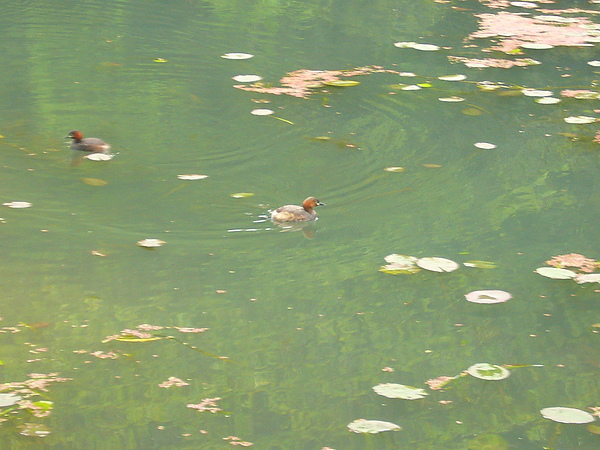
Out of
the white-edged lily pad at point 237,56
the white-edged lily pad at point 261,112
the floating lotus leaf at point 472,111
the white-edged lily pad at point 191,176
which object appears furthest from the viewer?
the white-edged lily pad at point 237,56

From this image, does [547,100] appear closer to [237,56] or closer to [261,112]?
[261,112]

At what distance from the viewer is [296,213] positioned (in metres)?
4.09

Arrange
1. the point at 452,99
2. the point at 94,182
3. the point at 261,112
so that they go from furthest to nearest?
the point at 452,99, the point at 261,112, the point at 94,182

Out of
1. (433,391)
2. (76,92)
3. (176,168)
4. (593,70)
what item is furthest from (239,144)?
(593,70)

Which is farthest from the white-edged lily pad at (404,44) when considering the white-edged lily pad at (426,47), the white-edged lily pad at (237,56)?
the white-edged lily pad at (237,56)

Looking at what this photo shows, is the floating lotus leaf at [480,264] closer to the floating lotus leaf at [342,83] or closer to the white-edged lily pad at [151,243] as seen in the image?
the white-edged lily pad at [151,243]

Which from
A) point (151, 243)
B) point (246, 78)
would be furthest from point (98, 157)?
point (246, 78)

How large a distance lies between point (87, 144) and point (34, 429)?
261cm

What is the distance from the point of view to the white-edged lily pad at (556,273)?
12.0 feet

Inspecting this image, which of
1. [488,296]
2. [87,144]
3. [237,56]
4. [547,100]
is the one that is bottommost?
[488,296]

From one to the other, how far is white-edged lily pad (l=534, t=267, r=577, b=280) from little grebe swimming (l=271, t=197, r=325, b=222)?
3.71ft

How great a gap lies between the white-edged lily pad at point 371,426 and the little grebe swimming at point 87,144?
9.20 ft

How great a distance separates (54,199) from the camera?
14.0 ft

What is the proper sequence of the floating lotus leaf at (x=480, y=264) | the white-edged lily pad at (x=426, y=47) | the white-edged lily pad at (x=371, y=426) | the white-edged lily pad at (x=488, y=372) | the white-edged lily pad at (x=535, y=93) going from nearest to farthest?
1. the white-edged lily pad at (x=371, y=426)
2. the white-edged lily pad at (x=488, y=372)
3. the floating lotus leaf at (x=480, y=264)
4. the white-edged lily pad at (x=535, y=93)
5. the white-edged lily pad at (x=426, y=47)
